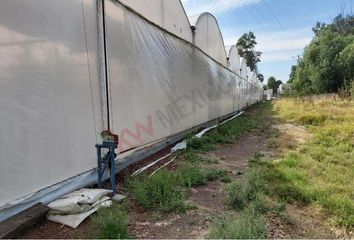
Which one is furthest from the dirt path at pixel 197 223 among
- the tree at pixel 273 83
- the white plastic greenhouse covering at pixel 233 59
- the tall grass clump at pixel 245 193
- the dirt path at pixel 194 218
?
the tree at pixel 273 83

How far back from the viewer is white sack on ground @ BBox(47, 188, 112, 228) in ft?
9.31

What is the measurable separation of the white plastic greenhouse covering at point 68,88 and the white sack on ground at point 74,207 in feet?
0.57

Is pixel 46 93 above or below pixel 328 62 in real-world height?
below

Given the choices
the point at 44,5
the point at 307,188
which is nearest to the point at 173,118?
the point at 307,188

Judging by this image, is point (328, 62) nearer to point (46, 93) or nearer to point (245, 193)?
point (245, 193)

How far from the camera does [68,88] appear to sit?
3.45 m

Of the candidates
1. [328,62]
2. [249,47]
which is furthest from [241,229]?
[249,47]

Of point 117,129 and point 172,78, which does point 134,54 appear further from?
point 172,78

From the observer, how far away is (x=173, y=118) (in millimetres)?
7023

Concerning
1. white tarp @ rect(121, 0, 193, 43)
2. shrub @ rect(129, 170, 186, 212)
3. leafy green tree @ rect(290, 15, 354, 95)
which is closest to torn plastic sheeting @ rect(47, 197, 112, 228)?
shrub @ rect(129, 170, 186, 212)

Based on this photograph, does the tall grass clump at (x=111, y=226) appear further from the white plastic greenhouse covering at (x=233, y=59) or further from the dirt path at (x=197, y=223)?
the white plastic greenhouse covering at (x=233, y=59)

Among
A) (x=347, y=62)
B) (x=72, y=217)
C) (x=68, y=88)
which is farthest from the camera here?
(x=347, y=62)

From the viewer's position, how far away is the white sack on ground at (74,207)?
2.84 m

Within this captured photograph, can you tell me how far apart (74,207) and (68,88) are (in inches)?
49.6
